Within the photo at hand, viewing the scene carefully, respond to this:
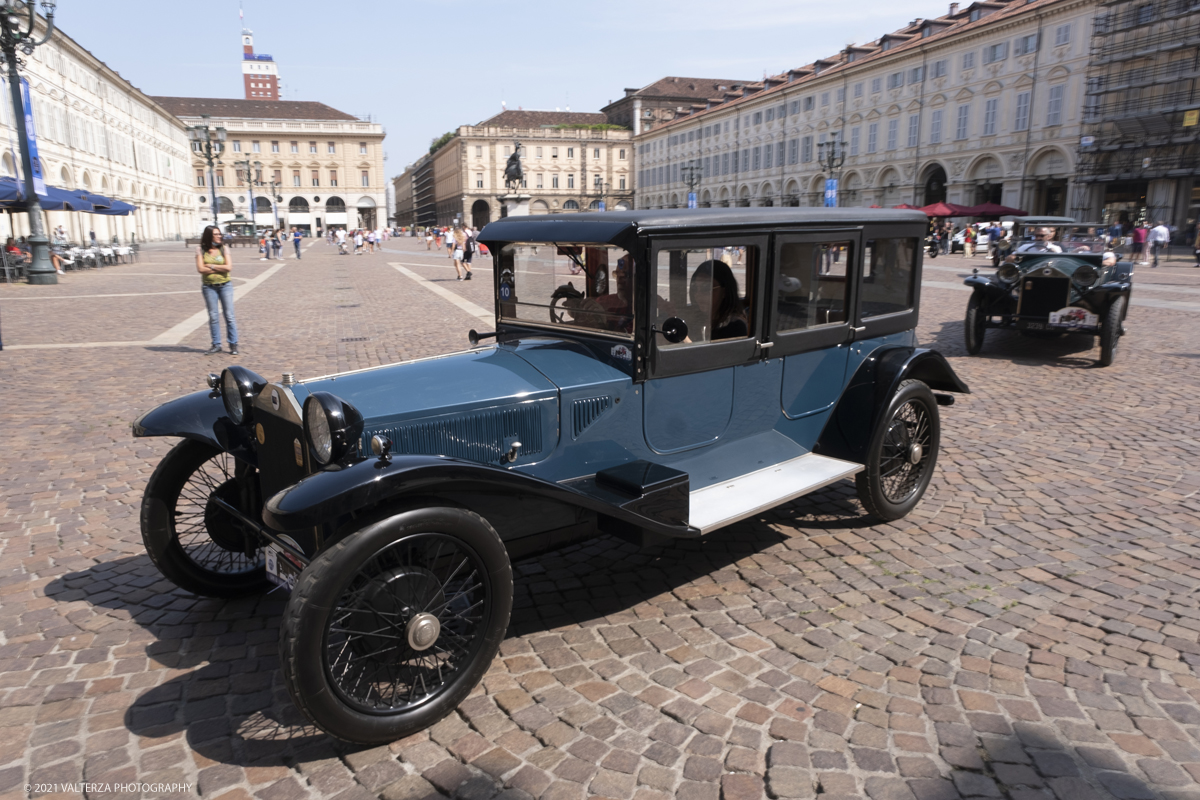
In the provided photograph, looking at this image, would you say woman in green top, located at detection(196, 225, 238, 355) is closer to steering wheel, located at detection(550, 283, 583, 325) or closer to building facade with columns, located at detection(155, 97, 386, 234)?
steering wheel, located at detection(550, 283, 583, 325)

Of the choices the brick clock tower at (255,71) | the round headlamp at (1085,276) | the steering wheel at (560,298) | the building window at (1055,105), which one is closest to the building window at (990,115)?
the building window at (1055,105)

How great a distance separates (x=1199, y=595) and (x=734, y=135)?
70207mm

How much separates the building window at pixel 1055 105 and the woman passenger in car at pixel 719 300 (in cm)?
4554

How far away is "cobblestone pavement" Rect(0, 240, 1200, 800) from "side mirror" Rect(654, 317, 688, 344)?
1303mm

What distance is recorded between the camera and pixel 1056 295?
977 centimetres

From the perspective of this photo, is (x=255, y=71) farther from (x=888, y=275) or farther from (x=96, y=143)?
(x=888, y=275)

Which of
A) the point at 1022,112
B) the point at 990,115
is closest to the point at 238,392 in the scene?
the point at 1022,112

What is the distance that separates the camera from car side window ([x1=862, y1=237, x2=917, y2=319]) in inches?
181

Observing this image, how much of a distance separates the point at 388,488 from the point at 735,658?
5.40 feet

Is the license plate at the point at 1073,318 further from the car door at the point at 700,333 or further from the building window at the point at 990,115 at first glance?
the building window at the point at 990,115

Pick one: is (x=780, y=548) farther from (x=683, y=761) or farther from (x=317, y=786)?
(x=317, y=786)

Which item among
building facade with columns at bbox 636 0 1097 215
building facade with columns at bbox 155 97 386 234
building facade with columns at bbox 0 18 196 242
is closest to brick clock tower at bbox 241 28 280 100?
building facade with columns at bbox 155 97 386 234

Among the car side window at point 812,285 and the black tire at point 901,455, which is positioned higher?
the car side window at point 812,285

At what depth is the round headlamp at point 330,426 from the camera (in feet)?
9.33
